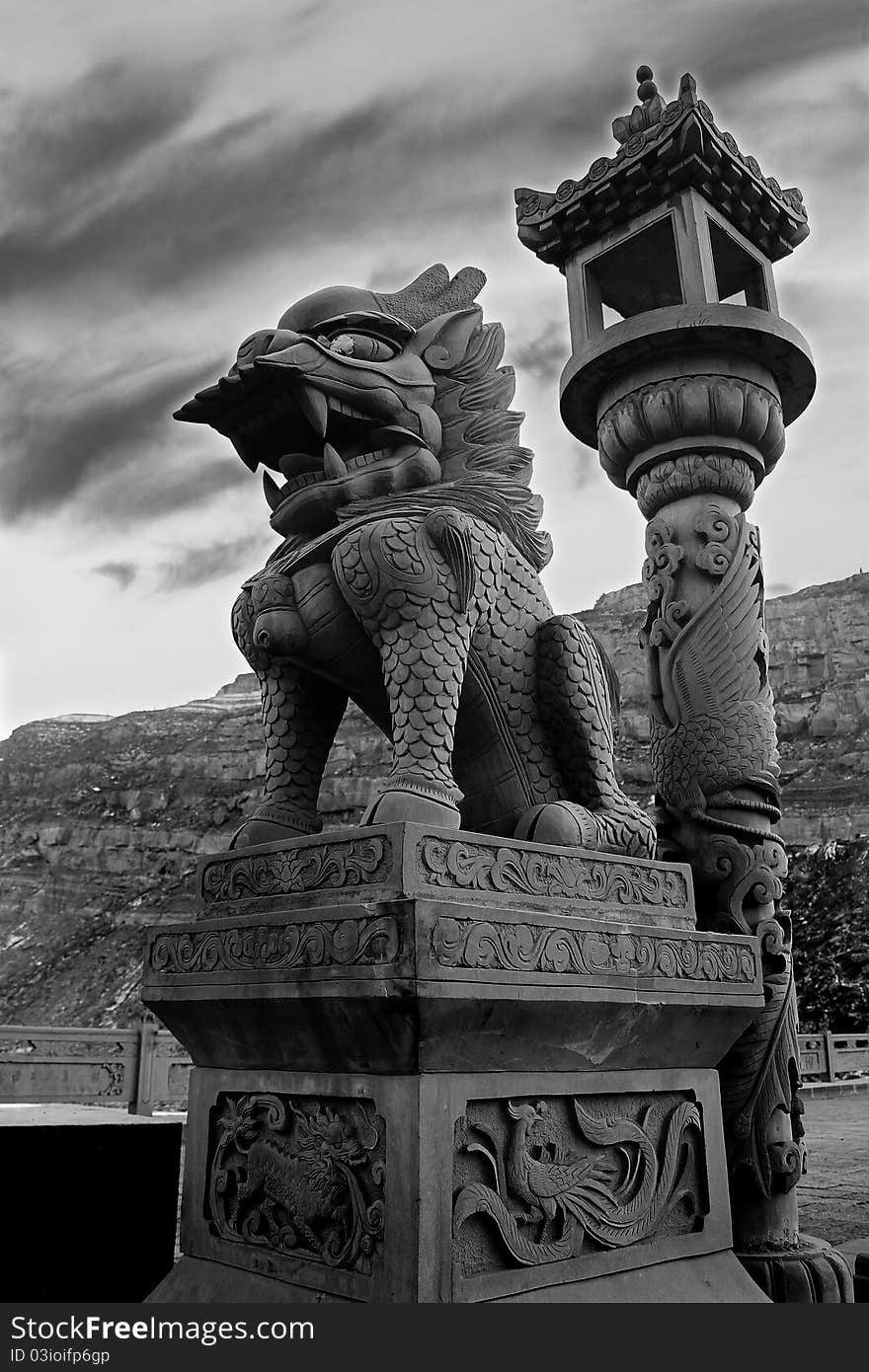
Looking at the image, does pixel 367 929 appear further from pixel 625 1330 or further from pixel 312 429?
pixel 312 429

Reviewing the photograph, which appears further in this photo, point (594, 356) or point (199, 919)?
point (594, 356)

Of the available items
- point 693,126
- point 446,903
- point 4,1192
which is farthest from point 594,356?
point 4,1192

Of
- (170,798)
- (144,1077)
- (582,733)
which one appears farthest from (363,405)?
(170,798)

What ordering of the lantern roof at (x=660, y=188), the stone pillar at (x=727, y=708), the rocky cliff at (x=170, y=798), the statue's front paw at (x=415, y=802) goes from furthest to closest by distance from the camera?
1. the rocky cliff at (x=170, y=798)
2. the lantern roof at (x=660, y=188)
3. the stone pillar at (x=727, y=708)
4. the statue's front paw at (x=415, y=802)

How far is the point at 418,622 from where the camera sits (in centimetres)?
229

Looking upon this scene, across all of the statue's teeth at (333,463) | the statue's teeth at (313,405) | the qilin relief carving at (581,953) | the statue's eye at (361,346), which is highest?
the statue's eye at (361,346)

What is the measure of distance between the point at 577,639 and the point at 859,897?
3185cm

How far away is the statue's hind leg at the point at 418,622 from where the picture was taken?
2.23 metres

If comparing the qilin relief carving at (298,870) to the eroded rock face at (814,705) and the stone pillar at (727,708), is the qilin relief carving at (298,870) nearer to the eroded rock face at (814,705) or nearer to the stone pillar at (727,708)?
the stone pillar at (727,708)

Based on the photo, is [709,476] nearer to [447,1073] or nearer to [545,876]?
[545,876]

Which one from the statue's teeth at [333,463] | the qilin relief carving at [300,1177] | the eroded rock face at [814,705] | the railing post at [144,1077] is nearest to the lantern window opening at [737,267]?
the statue's teeth at [333,463]

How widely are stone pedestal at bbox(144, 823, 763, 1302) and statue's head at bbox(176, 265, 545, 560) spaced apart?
3.36ft

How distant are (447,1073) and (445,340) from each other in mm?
1977

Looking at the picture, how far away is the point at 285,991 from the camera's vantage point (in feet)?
6.52
